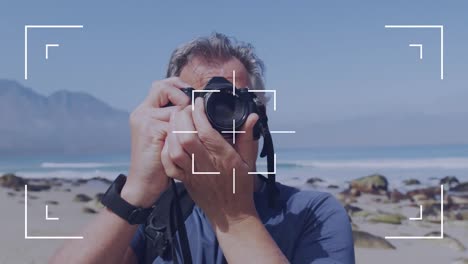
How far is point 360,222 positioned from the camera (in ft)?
23.1

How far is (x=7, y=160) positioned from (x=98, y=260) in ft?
56.4

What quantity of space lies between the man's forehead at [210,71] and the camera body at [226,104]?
0.11m

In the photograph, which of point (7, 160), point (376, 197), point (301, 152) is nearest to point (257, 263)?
point (376, 197)

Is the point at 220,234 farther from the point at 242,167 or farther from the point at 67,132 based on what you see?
the point at 67,132

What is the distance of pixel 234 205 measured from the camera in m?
1.36

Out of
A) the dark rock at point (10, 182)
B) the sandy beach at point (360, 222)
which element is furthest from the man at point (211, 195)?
the dark rock at point (10, 182)

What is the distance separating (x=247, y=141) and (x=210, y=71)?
39 centimetres

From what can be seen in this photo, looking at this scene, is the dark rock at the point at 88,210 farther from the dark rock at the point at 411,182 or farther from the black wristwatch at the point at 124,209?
the black wristwatch at the point at 124,209

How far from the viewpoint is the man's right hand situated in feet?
4.82

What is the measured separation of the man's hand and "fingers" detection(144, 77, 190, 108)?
4.0 inches

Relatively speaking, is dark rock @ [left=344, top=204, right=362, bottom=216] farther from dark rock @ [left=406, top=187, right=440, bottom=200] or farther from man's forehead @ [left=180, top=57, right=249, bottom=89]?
man's forehead @ [left=180, top=57, right=249, bottom=89]

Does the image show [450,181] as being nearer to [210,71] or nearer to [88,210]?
[88,210]

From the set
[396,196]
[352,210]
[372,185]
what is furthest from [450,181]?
[352,210]

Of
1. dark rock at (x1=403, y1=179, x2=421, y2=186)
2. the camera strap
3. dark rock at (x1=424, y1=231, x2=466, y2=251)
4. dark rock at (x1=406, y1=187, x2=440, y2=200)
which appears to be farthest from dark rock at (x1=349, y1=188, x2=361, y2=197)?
the camera strap
